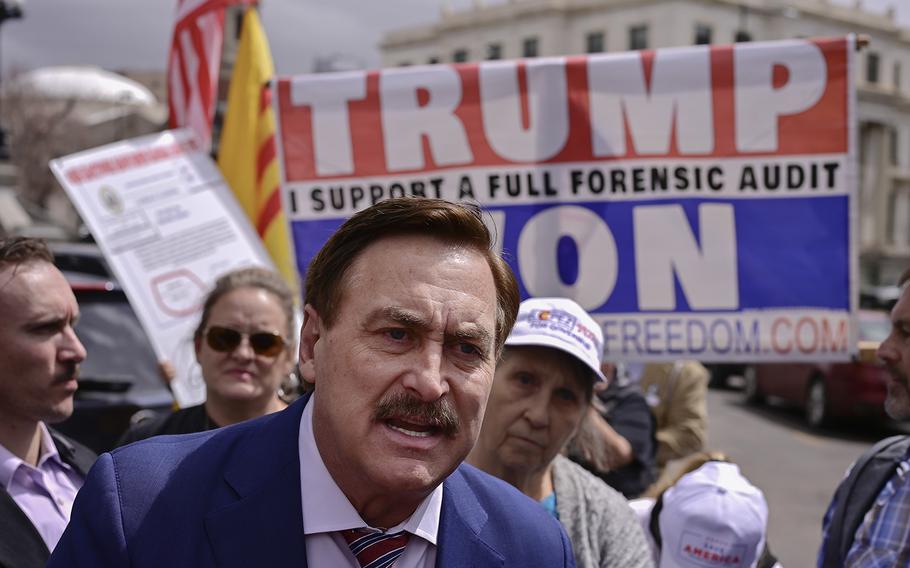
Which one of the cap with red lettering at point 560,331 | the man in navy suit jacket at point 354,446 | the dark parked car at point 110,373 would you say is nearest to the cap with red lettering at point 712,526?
the cap with red lettering at point 560,331

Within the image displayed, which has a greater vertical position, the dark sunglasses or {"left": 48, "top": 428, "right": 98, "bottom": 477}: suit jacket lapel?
the dark sunglasses

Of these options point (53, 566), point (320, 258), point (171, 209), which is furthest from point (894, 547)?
point (171, 209)

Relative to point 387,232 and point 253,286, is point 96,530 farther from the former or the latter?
point 253,286

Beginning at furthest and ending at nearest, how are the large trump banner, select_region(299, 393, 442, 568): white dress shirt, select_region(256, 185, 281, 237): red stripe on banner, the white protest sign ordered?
select_region(256, 185, 281, 237): red stripe on banner → the white protest sign → the large trump banner → select_region(299, 393, 442, 568): white dress shirt

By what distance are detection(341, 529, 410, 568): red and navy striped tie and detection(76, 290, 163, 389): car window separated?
3630 mm

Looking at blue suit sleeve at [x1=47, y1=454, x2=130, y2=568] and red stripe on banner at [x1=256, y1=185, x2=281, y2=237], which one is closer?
blue suit sleeve at [x1=47, y1=454, x2=130, y2=568]

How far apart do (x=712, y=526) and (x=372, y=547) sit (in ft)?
4.47

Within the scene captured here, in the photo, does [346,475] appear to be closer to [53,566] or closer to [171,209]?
[53,566]

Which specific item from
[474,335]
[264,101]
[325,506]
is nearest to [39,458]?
[325,506]

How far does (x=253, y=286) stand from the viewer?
344 centimetres

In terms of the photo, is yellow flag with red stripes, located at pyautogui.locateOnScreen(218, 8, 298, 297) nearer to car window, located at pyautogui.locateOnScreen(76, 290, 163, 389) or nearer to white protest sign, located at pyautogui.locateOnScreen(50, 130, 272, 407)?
white protest sign, located at pyautogui.locateOnScreen(50, 130, 272, 407)

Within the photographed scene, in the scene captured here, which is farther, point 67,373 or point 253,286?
point 253,286

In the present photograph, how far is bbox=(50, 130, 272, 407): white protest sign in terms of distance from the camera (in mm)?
4230

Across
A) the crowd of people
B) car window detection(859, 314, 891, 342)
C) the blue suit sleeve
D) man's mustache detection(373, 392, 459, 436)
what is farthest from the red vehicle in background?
the blue suit sleeve
